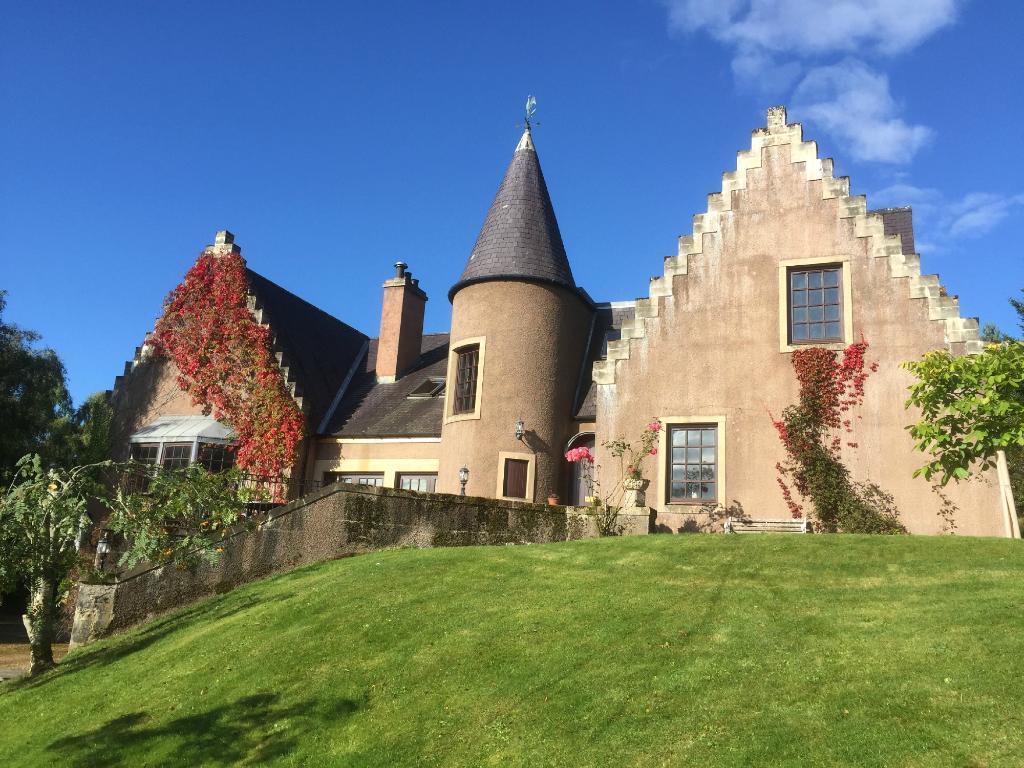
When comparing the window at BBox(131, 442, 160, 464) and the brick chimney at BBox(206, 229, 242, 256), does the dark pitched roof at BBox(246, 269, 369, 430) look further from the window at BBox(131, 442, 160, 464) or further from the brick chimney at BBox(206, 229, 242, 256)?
the window at BBox(131, 442, 160, 464)

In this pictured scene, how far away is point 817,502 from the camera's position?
17.0m

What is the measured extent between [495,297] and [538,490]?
4.81 metres

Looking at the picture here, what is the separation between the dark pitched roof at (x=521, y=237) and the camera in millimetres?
21453

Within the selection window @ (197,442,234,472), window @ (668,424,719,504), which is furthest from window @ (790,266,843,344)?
window @ (197,442,234,472)

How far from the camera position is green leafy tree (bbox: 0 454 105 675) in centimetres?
1176

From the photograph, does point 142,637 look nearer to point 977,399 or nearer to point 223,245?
point 977,399

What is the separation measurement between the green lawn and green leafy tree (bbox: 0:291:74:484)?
43.9 feet

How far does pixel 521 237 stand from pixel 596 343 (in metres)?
3.50

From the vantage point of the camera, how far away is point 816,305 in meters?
18.2

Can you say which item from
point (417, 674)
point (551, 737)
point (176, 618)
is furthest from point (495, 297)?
point (551, 737)

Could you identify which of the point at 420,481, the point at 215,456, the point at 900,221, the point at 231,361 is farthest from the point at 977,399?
the point at 231,361

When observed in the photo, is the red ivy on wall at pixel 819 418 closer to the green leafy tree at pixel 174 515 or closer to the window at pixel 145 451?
the green leafy tree at pixel 174 515

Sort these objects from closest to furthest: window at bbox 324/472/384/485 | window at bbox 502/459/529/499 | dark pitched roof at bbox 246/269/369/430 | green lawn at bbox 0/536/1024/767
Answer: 1. green lawn at bbox 0/536/1024/767
2. window at bbox 502/459/529/499
3. window at bbox 324/472/384/485
4. dark pitched roof at bbox 246/269/369/430

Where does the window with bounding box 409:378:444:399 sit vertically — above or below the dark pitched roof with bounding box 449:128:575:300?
below
